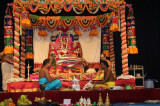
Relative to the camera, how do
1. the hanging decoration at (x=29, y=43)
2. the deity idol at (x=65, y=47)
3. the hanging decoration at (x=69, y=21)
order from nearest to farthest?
the hanging decoration at (x=69, y=21) < the deity idol at (x=65, y=47) < the hanging decoration at (x=29, y=43)

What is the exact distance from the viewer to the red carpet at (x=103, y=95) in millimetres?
5758

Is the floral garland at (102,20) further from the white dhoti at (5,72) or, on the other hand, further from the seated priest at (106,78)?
the white dhoti at (5,72)

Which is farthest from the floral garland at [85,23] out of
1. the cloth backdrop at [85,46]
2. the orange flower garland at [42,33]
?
the orange flower garland at [42,33]

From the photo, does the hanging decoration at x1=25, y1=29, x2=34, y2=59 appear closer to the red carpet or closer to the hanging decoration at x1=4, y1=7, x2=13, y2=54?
the hanging decoration at x1=4, y1=7, x2=13, y2=54

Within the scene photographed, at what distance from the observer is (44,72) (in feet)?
22.9

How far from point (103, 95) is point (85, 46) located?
19.1 feet

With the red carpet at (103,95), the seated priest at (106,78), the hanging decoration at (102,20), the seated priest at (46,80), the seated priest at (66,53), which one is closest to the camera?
the red carpet at (103,95)

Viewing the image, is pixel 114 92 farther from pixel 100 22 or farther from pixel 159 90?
pixel 100 22

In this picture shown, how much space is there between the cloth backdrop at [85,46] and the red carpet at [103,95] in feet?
17.3

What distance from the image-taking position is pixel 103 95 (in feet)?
19.2

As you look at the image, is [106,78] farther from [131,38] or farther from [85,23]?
[85,23]

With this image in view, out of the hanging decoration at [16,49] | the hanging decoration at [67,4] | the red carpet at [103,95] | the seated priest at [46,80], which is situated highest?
the hanging decoration at [67,4]

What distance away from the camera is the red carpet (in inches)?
227

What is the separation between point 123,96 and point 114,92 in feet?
0.76
